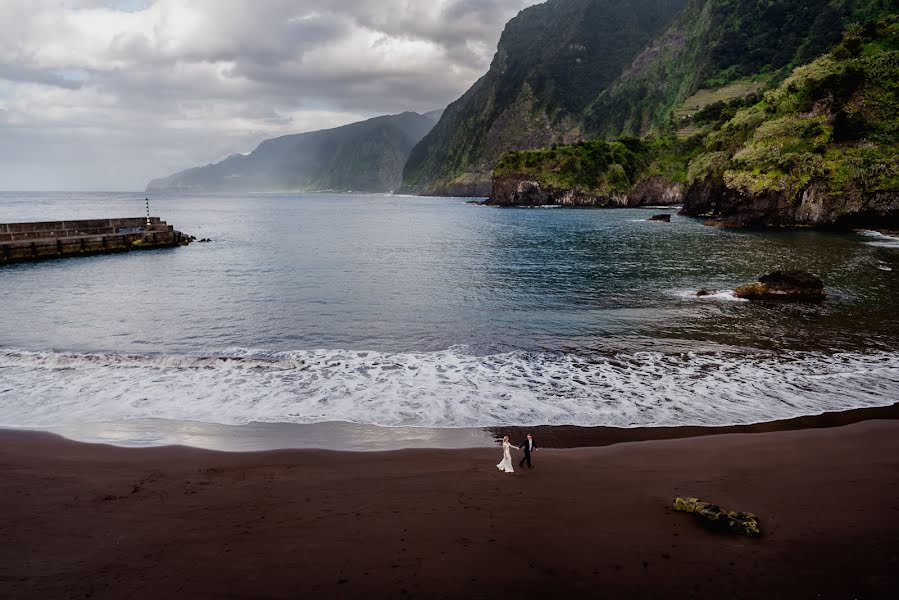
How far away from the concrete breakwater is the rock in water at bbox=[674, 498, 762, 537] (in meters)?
64.8

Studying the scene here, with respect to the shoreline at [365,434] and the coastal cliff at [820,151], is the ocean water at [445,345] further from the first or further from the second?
the coastal cliff at [820,151]

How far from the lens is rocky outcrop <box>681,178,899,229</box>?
65.5 meters

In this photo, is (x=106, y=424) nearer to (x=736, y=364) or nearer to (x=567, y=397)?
(x=567, y=397)

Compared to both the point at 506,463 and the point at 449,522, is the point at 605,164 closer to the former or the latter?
the point at 506,463

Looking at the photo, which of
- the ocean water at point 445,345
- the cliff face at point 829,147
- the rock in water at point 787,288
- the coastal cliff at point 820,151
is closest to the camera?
the ocean water at point 445,345

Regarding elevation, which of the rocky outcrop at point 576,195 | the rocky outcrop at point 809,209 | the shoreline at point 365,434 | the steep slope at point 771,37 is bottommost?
the shoreline at point 365,434

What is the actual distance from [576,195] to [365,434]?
162 m

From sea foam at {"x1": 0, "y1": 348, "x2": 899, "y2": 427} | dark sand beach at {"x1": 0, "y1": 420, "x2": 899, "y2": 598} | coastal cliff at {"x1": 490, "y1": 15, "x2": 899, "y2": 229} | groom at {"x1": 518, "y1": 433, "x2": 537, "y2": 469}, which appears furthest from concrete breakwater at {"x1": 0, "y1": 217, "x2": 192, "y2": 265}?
coastal cliff at {"x1": 490, "y1": 15, "x2": 899, "y2": 229}

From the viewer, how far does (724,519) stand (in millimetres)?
9484

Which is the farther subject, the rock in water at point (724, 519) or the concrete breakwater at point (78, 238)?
the concrete breakwater at point (78, 238)

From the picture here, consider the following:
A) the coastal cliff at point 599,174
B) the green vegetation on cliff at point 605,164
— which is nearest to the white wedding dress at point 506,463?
the coastal cliff at point 599,174

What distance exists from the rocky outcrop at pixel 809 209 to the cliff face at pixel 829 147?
13 centimetres

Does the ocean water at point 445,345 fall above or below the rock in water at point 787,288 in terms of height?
below

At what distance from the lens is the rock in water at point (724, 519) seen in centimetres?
939
